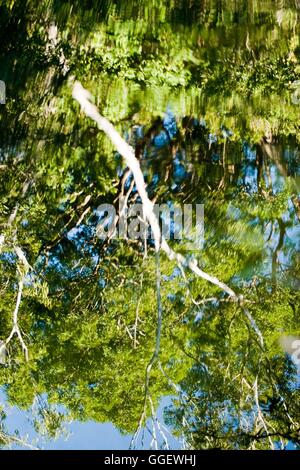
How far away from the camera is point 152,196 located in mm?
5469

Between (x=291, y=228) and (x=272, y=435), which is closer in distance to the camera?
(x=272, y=435)

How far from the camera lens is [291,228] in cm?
556

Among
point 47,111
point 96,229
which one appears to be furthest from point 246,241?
point 47,111

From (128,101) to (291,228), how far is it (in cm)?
219

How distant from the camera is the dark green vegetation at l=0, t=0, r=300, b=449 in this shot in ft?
15.6

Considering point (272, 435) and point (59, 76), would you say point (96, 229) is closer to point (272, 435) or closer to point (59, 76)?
point (59, 76)

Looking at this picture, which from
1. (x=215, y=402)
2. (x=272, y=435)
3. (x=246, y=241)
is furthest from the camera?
(x=246, y=241)

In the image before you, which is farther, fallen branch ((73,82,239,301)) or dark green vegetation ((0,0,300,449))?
dark green vegetation ((0,0,300,449))

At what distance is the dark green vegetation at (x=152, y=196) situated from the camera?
4.76 m

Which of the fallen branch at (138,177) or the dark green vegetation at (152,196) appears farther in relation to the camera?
the dark green vegetation at (152,196)

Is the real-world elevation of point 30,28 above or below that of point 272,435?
above

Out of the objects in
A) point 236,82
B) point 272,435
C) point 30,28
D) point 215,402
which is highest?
point 30,28

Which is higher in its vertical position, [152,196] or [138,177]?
[152,196]

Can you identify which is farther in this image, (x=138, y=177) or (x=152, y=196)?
(x=152, y=196)
